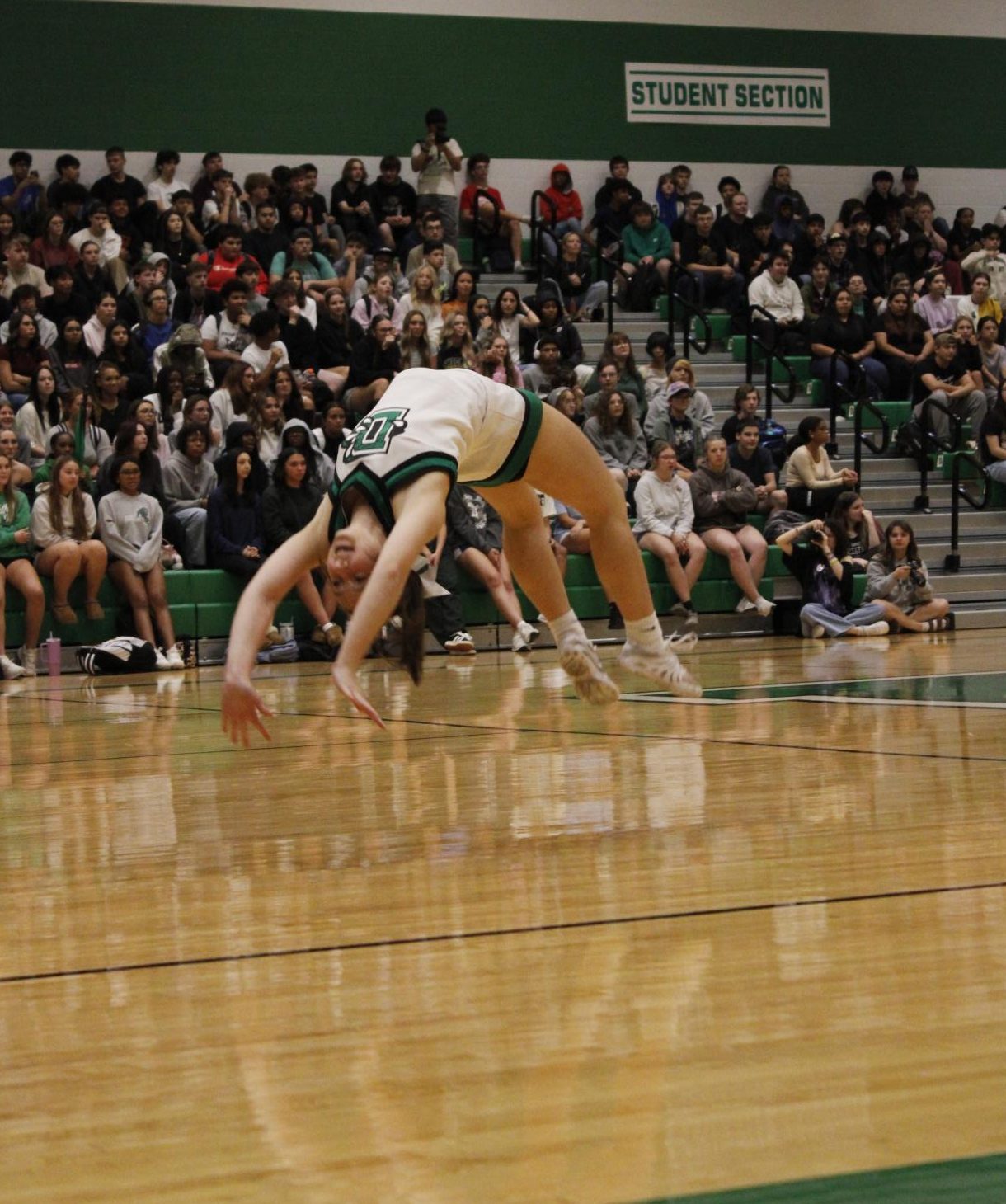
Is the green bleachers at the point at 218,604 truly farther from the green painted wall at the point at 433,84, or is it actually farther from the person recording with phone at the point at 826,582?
the green painted wall at the point at 433,84

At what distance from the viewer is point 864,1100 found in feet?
5.22

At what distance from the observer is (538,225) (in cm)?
1502

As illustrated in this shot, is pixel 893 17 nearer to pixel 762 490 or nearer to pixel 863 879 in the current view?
pixel 762 490

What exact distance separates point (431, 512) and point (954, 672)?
4.07 meters

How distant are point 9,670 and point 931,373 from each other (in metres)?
8.78

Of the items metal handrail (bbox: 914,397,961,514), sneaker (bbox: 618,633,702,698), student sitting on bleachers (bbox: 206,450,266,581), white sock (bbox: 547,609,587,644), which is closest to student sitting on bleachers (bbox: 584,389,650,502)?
student sitting on bleachers (bbox: 206,450,266,581)

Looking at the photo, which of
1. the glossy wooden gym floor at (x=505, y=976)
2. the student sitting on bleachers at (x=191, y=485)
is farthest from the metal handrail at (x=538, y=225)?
the glossy wooden gym floor at (x=505, y=976)

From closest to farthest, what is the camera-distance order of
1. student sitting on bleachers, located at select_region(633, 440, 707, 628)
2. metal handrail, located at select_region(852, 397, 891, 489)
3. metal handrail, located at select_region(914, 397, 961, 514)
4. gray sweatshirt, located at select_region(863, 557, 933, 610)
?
1. student sitting on bleachers, located at select_region(633, 440, 707, 628)
2. gray sweatshirt, located at select_region(863, 557, 933, 610)
3. metal handrail, located at select_region(852, 397, 891, 489)
4. metal handrail, located at select_region(914, 397, 961, 514)

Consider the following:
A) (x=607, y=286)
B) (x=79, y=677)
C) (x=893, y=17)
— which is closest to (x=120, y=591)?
(x=79, y=677)

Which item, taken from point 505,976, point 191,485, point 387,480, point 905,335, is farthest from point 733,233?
point 505,976

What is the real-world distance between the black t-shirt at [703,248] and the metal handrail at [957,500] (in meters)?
3.24

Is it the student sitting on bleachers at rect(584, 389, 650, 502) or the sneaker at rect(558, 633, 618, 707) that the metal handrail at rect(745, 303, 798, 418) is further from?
the sneaker at rect(558, 633, 618, 707)

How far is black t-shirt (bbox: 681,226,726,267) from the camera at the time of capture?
15.3 metres

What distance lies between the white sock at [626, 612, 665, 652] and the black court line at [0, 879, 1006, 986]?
8.34 ft
